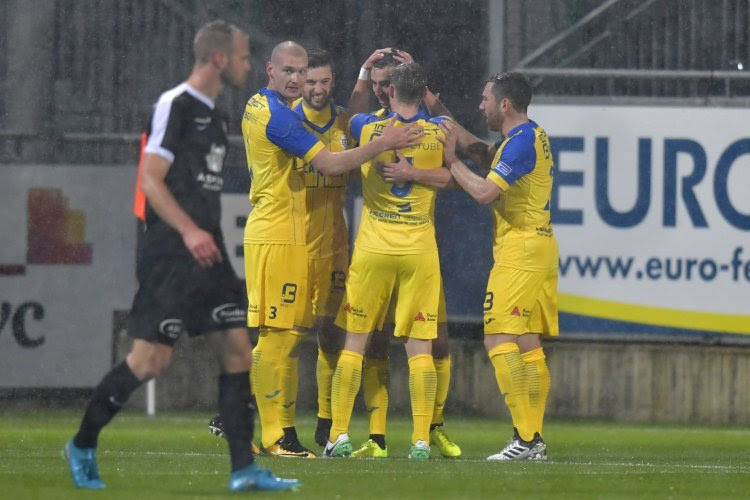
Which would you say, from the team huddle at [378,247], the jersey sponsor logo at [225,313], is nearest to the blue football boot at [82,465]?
the jersey sponsor logo at [225,313]

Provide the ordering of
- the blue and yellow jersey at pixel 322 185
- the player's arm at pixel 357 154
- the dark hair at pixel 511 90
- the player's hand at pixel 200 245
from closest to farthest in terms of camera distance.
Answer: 1. the player's hand at pixel 200 245
2. the player's arm at pixel 357 154
3. the dark hair at pixel 511 90
4. the blue and yellow jersey at pixel 322 185

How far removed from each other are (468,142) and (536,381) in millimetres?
1400

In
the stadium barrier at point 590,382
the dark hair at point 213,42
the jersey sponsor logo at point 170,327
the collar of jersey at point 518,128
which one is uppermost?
the dark hair at point 213,42

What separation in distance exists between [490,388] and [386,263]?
4.20 meters

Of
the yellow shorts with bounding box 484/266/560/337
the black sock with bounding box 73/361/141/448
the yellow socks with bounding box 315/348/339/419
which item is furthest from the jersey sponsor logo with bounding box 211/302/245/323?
the yellow socks with bounding box 315/348/339/419

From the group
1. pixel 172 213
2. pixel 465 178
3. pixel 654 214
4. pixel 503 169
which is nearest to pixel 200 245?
pixel 172 213

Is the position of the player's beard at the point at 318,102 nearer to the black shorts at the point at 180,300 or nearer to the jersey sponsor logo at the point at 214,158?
the jersey sponsor logo at the point at 214,158

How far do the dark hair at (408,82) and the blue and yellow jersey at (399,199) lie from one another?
12cm

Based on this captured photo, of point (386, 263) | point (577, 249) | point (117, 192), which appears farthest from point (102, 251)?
point (386, 263)

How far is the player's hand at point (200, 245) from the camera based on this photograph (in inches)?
247

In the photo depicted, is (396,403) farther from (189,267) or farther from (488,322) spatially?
(189,267)

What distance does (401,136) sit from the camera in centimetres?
829

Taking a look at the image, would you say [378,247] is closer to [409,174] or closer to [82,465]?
[409,174]

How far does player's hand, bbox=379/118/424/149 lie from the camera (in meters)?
8.25
